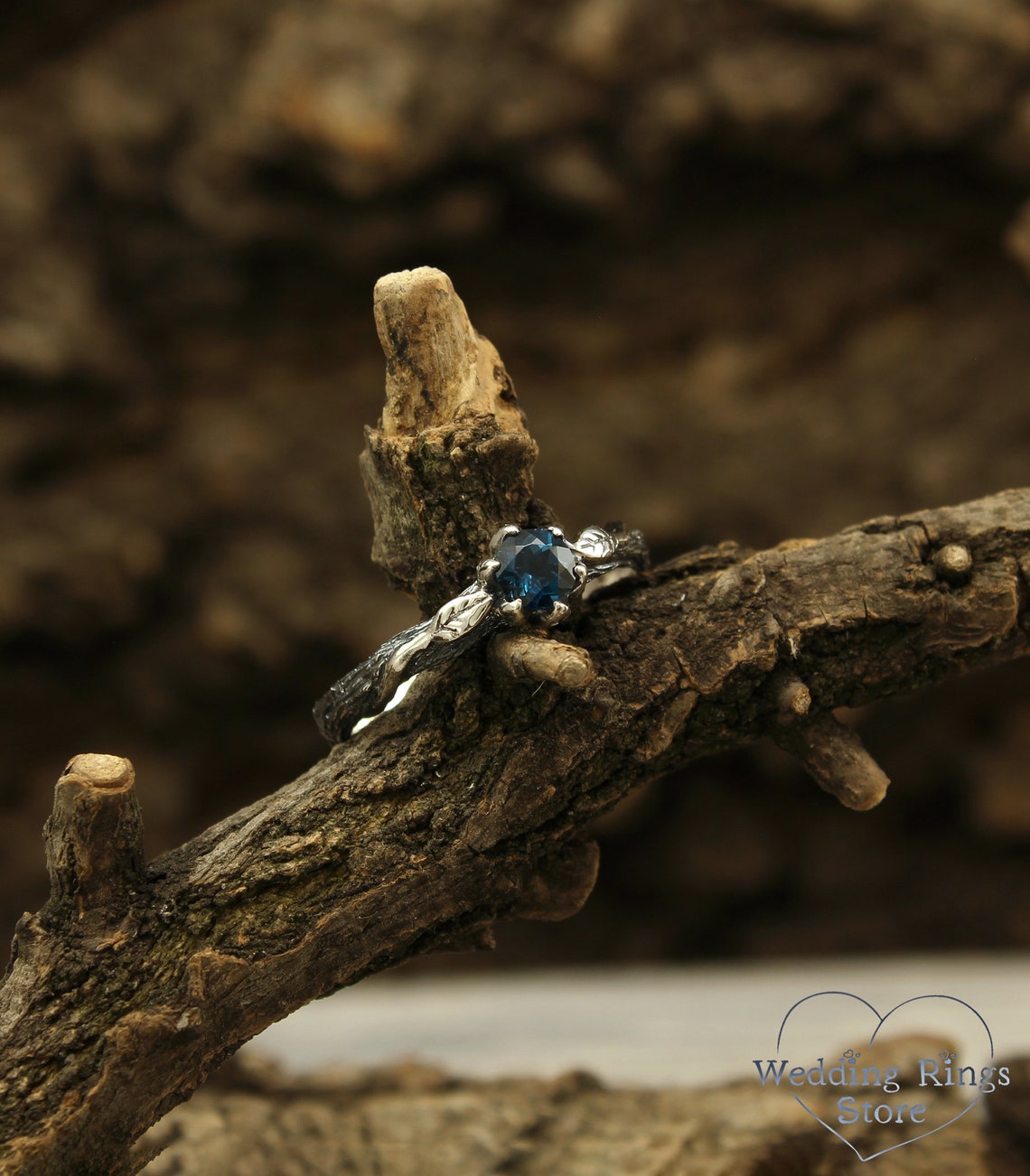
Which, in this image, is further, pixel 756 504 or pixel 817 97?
pixel 756 504

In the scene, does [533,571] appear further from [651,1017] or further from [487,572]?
[651,1017]

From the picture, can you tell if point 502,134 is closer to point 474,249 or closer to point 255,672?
point 474,249

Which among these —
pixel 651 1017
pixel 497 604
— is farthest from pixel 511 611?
pixel 651 1017

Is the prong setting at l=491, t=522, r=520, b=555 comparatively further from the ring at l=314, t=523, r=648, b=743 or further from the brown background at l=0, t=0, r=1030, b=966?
the brown background at l=0, t=0, r=1030, b=966

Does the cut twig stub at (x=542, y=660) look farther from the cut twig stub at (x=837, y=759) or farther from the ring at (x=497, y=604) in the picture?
the cut twig stub at (x=837, y=759)

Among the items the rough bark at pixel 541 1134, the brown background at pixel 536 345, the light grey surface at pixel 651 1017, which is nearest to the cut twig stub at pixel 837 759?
the rough bark at pixel 541 1134

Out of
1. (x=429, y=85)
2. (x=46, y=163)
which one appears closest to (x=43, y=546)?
(x=46, y=163)
